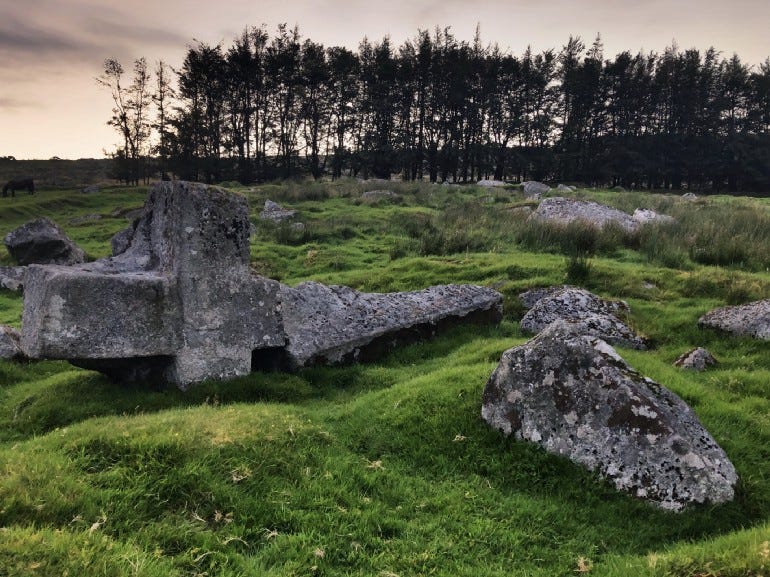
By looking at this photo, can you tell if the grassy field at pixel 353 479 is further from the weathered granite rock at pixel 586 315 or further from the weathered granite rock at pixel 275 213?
the weathered granite rock at pixel 275 213

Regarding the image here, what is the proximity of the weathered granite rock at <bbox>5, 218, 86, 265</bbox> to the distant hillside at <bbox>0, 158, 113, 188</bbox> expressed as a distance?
39.9 m

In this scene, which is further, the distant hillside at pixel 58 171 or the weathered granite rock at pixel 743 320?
the distant hillside at pixel 58 171

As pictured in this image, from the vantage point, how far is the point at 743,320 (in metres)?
9.01

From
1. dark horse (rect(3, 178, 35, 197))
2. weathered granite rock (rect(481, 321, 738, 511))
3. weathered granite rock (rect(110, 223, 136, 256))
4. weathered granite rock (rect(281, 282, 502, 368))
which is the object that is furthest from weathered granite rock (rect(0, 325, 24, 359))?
dark horse (rect(3, 178, 35, 197))

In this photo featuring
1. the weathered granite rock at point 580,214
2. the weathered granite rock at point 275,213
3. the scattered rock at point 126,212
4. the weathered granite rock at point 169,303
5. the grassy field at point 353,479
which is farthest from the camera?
the scattered rock at point 126,212

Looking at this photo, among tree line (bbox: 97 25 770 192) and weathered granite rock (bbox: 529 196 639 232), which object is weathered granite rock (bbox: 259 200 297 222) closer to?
weathered granite rock (bbox: 529 196 639 232)

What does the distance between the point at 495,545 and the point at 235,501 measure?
6.89ft

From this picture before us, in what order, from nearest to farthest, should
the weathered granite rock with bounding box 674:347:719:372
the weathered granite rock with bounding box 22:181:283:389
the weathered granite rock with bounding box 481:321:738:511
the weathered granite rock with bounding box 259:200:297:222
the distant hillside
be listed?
the weathered granite rock with bounding box 481:321:738:511 < the weathered granite rock with bounding box 22:181:283:389 < the weathered granite rock with bounding box 674:347:719:372 < the weathered granite rock with bounding box 259:200:297:222 < the distant hillside

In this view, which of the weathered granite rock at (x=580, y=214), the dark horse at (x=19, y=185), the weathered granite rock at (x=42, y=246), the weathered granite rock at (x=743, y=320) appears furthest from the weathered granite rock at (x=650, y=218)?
the dark horse at (x=19, y=185)

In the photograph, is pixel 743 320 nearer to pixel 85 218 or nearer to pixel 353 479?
pixel 353 479

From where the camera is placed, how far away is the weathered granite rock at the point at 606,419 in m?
4.99

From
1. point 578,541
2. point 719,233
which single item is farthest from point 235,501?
point 719,233

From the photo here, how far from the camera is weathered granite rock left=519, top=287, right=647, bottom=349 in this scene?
884 cm

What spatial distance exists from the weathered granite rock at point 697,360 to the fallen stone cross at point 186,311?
3999mm
